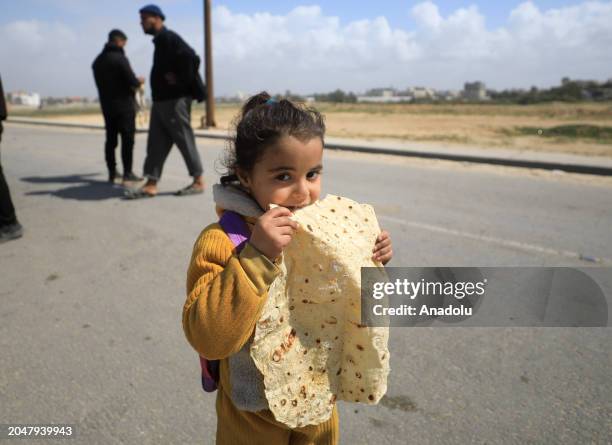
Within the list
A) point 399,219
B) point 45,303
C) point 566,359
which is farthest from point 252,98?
point 399,219

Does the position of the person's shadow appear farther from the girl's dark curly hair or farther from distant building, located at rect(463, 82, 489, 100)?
distant building, located at rect(463, 82, 489, 100)

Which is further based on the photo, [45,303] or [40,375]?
[45,303]

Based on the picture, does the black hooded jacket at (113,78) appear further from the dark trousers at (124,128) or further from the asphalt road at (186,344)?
the asphalt road at (186,344)

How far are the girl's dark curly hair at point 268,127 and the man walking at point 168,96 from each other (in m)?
4.65

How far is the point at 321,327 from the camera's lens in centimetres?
126

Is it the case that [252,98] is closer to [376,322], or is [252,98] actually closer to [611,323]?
[376,322]

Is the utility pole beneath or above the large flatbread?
above

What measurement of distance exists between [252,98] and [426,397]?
1556 millimetres

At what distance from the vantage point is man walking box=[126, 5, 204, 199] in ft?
18.2

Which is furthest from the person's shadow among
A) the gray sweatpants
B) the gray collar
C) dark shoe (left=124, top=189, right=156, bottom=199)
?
the gray collar

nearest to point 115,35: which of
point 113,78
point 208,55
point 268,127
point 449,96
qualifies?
point 113,78

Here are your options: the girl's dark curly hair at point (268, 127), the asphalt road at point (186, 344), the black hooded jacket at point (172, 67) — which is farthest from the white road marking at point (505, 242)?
the girl's dark curly hair at point (268, 127)

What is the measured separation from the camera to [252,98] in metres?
1.44

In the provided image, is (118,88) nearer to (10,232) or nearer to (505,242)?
(10,232)
